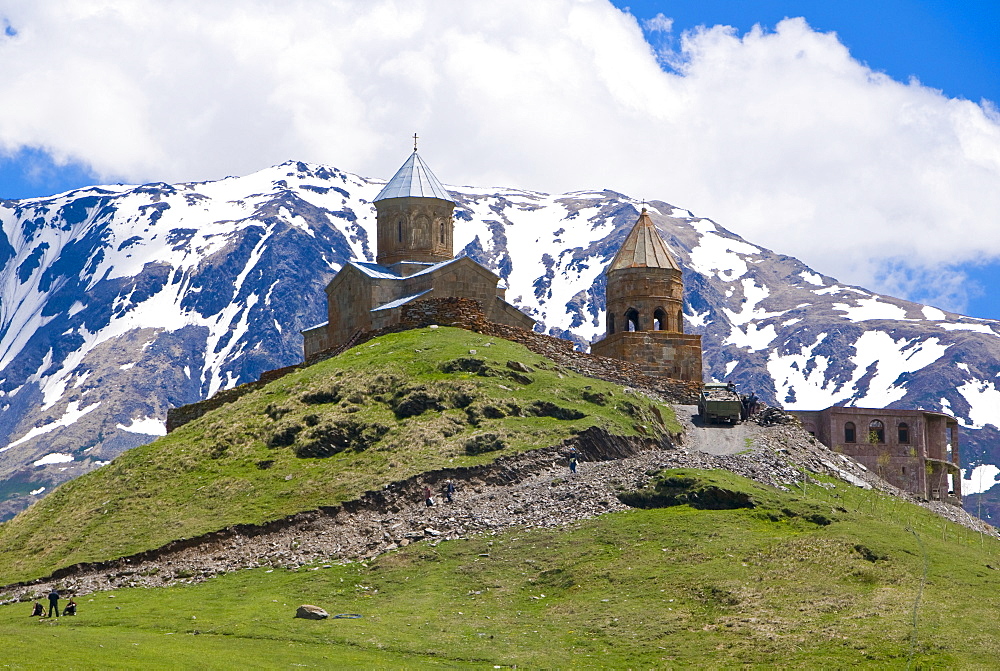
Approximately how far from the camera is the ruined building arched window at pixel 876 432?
74.4 metres

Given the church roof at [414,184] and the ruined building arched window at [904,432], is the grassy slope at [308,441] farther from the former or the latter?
the church roof at [414,184]

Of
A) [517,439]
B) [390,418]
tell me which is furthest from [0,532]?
[517,439]

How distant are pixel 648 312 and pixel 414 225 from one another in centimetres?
1505

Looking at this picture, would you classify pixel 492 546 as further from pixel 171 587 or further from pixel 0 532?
pixel 0 532

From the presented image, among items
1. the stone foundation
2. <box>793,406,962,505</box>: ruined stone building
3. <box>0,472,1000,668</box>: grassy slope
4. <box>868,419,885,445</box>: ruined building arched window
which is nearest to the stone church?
the stone foundation

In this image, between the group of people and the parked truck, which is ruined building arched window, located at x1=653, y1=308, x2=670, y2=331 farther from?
the group of people

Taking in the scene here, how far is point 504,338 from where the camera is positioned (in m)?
70.3

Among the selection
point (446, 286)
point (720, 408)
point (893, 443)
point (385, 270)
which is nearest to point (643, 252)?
point (446, 286)

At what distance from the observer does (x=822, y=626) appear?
36344 mm

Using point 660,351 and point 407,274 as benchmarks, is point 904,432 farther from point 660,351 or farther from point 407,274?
point 407,274

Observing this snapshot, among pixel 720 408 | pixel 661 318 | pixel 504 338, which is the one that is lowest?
pixel 720 408

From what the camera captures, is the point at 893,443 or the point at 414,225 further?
the point at 414,225

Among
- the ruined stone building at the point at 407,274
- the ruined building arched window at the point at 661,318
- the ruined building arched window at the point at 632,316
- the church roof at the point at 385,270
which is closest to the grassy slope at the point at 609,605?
the ruined stone building at the point at 407,274

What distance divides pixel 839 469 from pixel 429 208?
32047 mm
